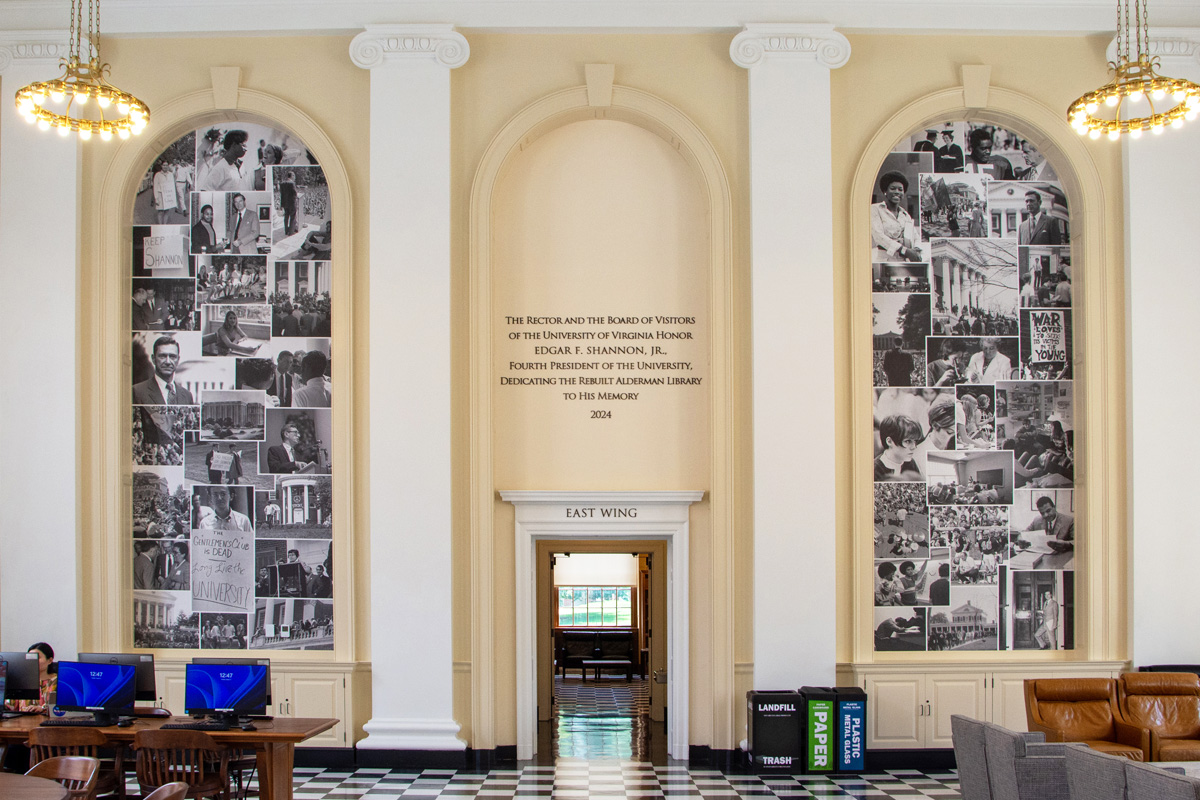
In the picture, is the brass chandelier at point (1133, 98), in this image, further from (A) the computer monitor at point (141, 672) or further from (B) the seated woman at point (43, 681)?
(B) the seated woman at point (43, 681)

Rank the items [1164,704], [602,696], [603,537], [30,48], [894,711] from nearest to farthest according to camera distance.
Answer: [1164,704], [894,711], [30,48], [603,537], [602,696]

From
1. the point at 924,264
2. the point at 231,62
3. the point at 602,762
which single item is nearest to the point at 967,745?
the point at 602,762

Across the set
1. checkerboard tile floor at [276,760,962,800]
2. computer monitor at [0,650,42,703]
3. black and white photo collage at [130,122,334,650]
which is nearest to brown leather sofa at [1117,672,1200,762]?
checkerboard tile floor at [276,760,962,800]

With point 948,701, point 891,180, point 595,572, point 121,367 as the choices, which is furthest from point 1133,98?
point 595,572

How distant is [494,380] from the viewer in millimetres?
10016

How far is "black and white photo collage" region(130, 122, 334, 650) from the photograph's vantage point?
9.80m

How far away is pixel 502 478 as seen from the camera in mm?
9984

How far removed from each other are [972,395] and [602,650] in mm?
9042

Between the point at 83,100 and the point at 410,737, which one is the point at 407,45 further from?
the point at 410,737

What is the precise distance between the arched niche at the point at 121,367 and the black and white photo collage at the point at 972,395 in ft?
18.1

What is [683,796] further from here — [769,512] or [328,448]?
[328,448]

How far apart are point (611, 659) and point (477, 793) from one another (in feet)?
27.7

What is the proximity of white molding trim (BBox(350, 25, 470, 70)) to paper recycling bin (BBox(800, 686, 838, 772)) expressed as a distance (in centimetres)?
729

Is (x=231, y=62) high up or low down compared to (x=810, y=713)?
up
